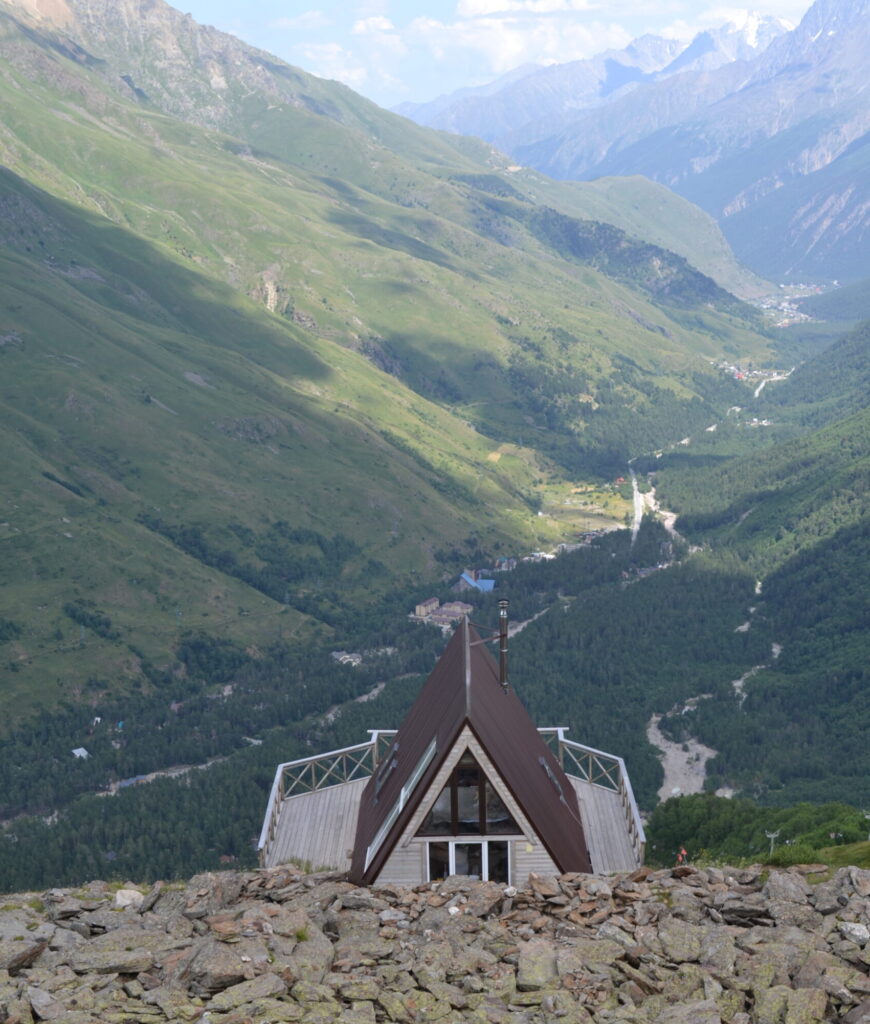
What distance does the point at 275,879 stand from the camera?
138ft

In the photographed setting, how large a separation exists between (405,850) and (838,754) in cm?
14201

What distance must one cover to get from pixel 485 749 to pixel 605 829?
18310 millimetres

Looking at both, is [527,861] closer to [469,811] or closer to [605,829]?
[469,811]

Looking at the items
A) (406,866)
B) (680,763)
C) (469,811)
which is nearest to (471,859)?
(469,811)

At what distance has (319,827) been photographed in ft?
189

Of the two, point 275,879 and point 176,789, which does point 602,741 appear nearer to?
point 176,789

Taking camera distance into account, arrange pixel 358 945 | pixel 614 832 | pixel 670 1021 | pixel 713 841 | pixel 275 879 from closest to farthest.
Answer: pixel 670 1021
pixel 358 945
pixel 275 879
pixel 614 832
pixel 713 841

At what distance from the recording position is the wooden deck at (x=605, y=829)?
5334cm

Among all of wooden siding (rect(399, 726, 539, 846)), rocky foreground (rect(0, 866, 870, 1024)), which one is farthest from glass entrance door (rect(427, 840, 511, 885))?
rocky foreground (rect(0, 866, 870, 1024))

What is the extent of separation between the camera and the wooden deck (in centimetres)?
5334

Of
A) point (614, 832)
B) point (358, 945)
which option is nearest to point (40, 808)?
point (614, 832)

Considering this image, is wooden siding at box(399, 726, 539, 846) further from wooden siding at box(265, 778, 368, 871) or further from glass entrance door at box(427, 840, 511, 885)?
wooden siding at box(265, 778, 368, 871)

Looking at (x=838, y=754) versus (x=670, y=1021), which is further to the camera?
(x=838, y=754)

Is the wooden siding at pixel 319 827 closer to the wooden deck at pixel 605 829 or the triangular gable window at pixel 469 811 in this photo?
the triangular gable window at pixel 469 811
